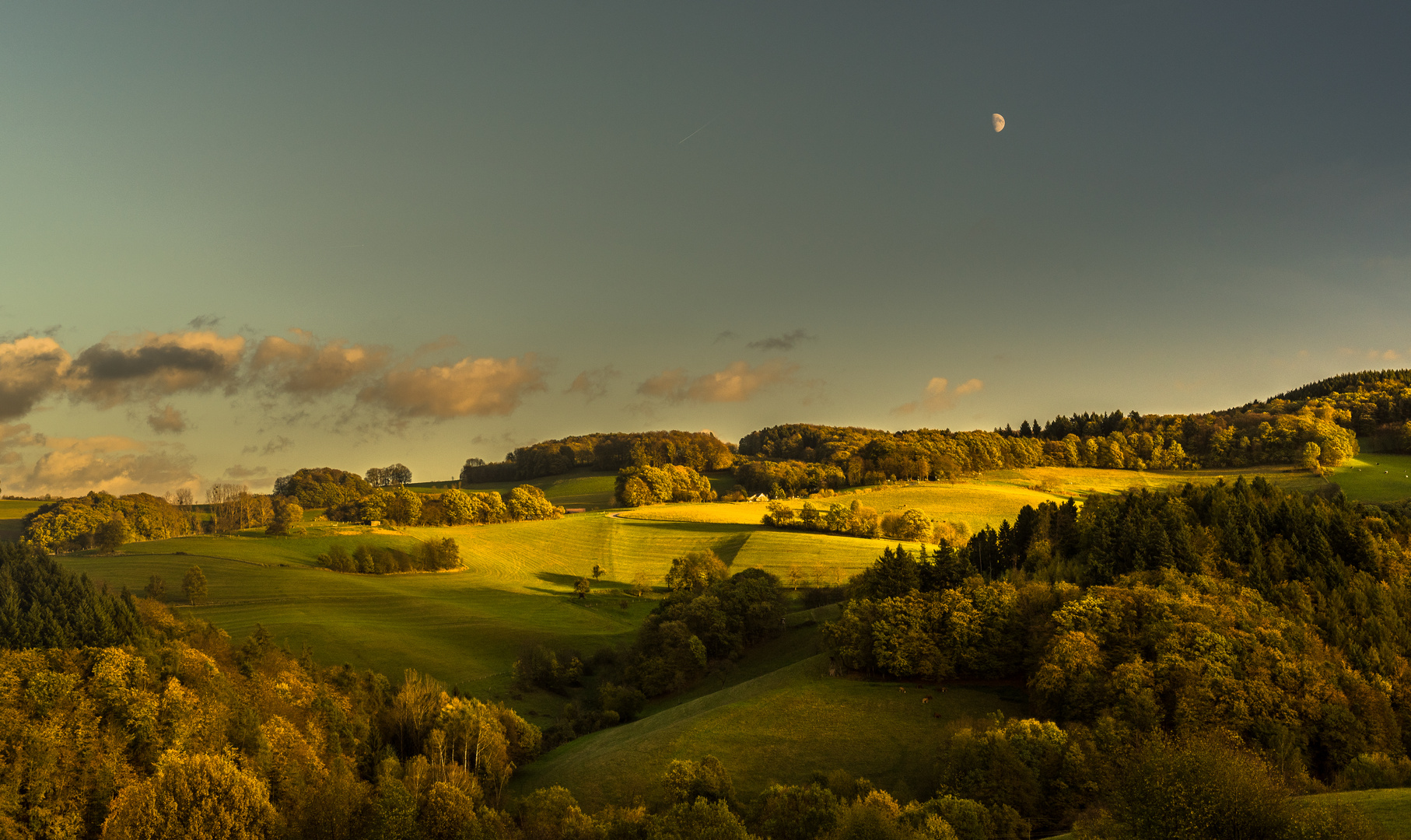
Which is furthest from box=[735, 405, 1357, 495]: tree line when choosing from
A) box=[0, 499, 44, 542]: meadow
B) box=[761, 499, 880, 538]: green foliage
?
box=[0, 499, 44, 542]: meadow

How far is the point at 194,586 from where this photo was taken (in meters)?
95.2

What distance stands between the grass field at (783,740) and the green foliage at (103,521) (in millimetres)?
106934

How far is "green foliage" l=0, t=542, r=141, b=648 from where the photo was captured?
59.8 meters

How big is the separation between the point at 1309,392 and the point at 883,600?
17240cm

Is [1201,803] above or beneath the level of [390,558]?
beneath

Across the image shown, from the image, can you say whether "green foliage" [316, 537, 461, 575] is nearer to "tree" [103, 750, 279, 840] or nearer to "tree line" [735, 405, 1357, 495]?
"tree line" [735, 405, 1357, 495]

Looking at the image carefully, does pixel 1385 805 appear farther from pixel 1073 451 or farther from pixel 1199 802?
pixel 1073 451

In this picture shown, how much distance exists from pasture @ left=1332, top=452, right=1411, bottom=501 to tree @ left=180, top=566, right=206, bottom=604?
6163 inches

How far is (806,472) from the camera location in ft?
597

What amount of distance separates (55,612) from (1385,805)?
85.5m

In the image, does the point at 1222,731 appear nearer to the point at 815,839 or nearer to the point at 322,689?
the point at 815,839

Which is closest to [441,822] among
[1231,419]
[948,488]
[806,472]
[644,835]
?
[644,835]

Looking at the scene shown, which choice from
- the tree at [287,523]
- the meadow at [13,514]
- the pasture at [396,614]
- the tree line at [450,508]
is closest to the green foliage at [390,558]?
the pasture at [396,614]

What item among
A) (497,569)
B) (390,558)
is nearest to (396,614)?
(390,558)
